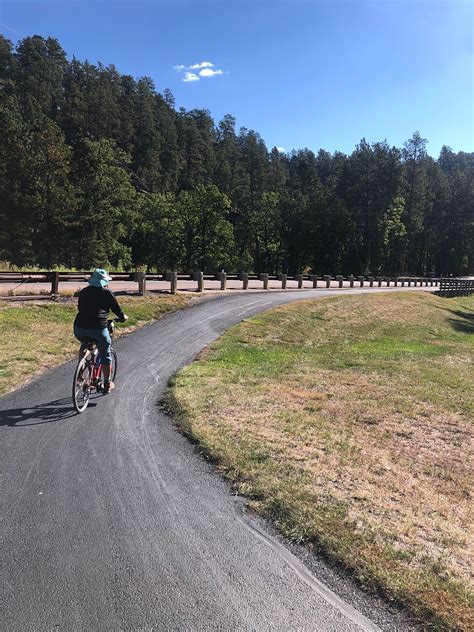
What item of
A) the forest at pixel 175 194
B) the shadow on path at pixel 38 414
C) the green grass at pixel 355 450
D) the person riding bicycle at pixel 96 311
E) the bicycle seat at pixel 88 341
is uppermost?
the forest at pixel 175 194

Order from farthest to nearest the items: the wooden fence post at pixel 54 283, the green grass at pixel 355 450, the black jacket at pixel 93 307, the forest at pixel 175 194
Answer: the forest at pixel 175 194, the wooden fence post at pixel 54 283, the black jacket at pixel 93 307, the green grass at pixel 355 450

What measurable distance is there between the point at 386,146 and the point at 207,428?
84.3 metres

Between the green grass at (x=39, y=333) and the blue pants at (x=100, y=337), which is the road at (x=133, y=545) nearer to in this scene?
the blue pants at (x=100, y=337)

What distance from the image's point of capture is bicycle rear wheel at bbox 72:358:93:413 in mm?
6590

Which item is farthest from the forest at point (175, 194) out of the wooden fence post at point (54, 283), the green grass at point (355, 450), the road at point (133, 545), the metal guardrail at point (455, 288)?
the road at point (133, 545)

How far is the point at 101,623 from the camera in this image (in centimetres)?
271

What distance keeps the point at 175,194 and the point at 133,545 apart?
3410 inches

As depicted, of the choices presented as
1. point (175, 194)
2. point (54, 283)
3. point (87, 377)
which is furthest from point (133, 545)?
point (175, 194)

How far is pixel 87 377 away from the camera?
6.96m

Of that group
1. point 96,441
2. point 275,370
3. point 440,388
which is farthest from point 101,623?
point 440,388

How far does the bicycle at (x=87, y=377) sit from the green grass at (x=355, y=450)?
3.94ft

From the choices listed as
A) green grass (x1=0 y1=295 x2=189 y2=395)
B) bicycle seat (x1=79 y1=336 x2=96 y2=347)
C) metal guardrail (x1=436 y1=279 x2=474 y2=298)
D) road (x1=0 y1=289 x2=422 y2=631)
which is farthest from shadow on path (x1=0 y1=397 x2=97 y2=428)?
metal guardrail (x1=436 y1=279 x2=474 y2=298)

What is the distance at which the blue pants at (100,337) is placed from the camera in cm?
705

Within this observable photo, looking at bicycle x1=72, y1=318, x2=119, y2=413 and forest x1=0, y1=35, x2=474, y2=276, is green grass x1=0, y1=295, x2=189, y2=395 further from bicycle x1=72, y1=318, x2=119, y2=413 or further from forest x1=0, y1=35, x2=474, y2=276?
forest x1=0, y1=35, x2=474, y2=276
